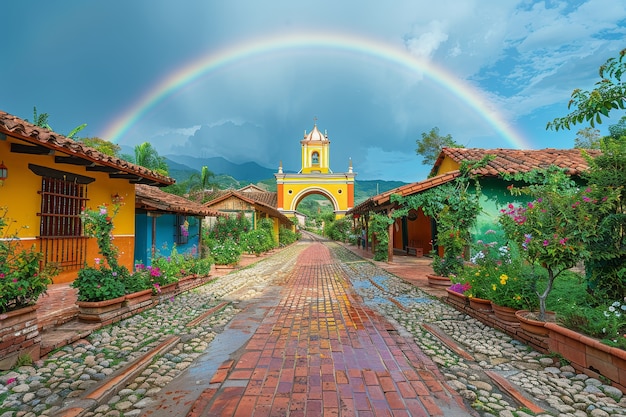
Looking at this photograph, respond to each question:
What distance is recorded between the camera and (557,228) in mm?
4195

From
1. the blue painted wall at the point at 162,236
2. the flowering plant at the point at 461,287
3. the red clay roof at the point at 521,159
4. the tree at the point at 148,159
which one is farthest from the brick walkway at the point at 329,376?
the tree at the point at 148,159

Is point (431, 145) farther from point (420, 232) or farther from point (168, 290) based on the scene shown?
point (168, 290)

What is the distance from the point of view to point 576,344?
340cm

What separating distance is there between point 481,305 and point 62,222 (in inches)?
334

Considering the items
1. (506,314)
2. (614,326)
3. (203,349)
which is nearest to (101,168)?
(203,349)

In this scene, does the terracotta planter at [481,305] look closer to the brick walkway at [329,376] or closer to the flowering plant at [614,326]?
the brick walkway at [329,376]

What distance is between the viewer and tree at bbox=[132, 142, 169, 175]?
26031mm

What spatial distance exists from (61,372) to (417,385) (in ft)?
11.8

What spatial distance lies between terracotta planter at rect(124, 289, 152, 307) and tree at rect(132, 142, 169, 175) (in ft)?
67.5

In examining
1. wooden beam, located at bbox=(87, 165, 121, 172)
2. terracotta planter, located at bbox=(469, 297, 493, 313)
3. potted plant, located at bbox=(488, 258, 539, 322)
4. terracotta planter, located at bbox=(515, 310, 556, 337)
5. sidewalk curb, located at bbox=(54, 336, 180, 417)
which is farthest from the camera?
wooden beam, located at bbox=(87, 165, 121, 172)

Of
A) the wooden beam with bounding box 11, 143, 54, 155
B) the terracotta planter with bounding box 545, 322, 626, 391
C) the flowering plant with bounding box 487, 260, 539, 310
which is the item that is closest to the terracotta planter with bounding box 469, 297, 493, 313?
the flowering plant with bounding box 487, 260, 539, 310

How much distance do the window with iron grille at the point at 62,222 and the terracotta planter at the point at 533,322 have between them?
7784mm

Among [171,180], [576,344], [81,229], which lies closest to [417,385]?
[576,344]

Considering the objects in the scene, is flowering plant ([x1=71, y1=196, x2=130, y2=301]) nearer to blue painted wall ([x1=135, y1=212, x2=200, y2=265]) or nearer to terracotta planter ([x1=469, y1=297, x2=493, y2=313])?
blue painted wall ([x1=135, y1=212, x2=200, y2=265])
